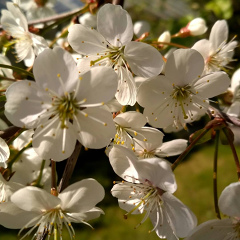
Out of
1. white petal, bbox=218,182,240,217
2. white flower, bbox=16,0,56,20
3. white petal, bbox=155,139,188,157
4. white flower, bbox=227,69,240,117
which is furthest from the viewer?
white flower, bbox=16,0,56,20

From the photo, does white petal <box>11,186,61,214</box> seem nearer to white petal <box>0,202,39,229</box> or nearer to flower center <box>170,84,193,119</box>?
white petal <box>0,202,39,229</box>

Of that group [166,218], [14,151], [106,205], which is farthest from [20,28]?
[106,205]

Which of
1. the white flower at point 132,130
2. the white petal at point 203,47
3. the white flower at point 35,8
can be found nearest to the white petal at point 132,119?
the white flower at point 132,130

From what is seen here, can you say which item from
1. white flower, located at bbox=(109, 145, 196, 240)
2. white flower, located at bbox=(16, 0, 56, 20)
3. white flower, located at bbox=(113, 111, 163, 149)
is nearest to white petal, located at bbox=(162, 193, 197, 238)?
white flower, located at bbox=(109, 145, 196, 240)

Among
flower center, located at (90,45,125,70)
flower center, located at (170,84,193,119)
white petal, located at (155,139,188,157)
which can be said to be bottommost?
white petal, located at (155,139,188,157)

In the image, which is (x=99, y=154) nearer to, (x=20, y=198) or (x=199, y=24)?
(x=199, y=24)

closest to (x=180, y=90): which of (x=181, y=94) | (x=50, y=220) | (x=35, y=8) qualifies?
(x=181, y=94)
